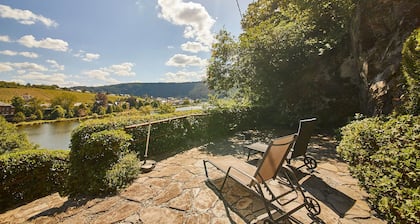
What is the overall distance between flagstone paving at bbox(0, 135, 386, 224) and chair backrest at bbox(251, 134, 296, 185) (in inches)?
24.7

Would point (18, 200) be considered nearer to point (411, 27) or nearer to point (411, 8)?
point (411, 27)

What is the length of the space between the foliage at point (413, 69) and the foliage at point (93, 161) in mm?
5347

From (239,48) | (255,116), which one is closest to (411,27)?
(255,116)

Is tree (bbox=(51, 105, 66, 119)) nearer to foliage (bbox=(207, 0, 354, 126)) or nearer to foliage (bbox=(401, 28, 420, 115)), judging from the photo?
foliage (bbox=(207, 0, 354, 126))

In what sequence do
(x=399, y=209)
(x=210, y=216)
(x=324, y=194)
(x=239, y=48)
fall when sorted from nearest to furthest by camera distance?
(x=399, y=209), (x=210, y=216), (x=324, y=194), (x=239, y=48)

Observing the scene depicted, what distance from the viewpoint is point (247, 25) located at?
15438mm

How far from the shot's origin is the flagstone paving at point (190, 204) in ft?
8.20

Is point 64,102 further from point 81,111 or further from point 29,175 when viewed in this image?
point 29,175

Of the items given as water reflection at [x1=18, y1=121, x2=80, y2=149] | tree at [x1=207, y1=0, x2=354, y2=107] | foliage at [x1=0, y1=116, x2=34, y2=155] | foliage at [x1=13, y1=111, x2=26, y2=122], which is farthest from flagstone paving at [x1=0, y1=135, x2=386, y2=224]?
foliage at [x1=13, y1=111, x2=26, y2=122]

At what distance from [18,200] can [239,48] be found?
1080 cm

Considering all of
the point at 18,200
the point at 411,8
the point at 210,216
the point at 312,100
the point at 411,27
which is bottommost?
the point at 18,200

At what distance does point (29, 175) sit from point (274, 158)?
226 inches

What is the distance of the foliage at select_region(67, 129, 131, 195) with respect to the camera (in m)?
3.34

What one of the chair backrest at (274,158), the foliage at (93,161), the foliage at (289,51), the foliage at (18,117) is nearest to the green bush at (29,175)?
the foliage at (93,161)
